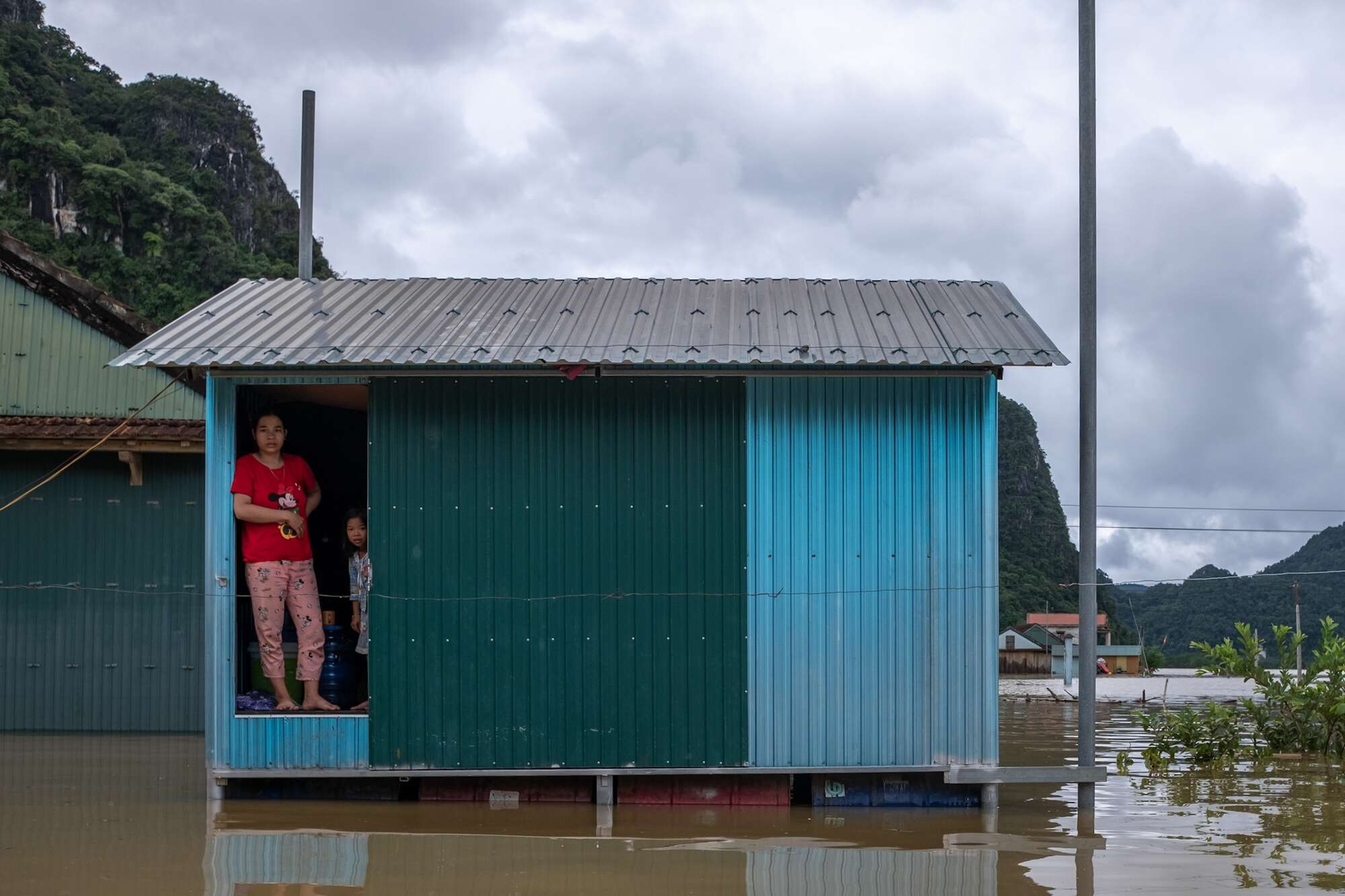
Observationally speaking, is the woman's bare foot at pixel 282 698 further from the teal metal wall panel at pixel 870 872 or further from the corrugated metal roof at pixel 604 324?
the teal metal wall panel at pixel 870 872

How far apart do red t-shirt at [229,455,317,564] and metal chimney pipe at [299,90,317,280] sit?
Answer: 2258 millimetres

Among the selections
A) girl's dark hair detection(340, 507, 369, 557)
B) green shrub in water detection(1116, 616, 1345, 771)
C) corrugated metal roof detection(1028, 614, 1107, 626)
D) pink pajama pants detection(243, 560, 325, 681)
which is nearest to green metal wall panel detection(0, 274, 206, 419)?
girl's dark hair detection(340, 507, 369, 557)

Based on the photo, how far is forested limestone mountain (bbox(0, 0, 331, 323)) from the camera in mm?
35844

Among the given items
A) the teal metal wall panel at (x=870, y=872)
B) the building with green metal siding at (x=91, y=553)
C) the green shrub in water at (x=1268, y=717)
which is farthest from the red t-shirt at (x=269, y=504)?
the green shrub in water at (x=1268, y=717)

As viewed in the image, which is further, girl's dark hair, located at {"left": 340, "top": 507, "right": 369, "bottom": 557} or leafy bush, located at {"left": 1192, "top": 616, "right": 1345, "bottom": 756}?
leafy bush, located at {"left": 1192, "top": 616, "right": 1345, "bottom": 756}

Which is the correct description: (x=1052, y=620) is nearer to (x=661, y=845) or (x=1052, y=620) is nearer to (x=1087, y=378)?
(x=1087, y=378)

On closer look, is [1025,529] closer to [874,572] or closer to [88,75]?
[88,75]

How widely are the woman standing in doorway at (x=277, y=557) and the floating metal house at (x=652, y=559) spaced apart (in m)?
0.20

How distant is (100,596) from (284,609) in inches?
223

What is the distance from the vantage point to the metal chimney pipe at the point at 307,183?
1160 centimetres

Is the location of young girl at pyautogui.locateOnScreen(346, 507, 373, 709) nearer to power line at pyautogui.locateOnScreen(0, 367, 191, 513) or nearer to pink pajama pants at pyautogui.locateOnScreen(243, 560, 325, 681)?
pink pajama pants at pyautogui.locateOnScreen(243, 560, 325, 681)

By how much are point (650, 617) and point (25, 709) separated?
338 inches

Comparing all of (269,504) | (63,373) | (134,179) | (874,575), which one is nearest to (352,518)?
(269,504)

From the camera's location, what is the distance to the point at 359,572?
399 inches
